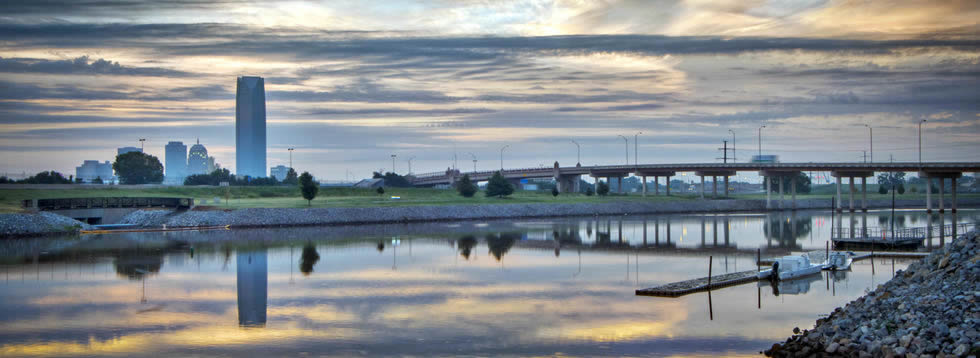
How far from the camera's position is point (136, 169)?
171500mm

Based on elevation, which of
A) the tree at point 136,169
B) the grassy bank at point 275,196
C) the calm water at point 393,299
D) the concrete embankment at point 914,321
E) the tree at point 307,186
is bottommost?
the calm water at point 393,299

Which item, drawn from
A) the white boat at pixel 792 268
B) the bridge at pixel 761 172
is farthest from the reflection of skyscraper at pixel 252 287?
the bridge at pixel 761 172

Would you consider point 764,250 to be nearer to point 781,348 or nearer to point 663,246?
point 663,246

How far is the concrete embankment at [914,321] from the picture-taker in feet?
70.8

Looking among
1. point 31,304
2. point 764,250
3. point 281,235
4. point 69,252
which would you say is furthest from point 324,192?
point 31,304

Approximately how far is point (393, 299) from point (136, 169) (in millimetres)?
152118

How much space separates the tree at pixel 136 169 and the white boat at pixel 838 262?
155 metres

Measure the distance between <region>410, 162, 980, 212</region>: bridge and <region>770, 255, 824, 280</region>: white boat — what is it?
9189 centimetres

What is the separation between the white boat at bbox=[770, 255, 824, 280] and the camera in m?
41.2

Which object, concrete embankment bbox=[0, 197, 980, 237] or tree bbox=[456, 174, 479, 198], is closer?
concrete embankment bbox=[0, 197, 980, 237]

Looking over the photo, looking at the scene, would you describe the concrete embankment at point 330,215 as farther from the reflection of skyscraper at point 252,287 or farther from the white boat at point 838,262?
the white boat at point 838,262

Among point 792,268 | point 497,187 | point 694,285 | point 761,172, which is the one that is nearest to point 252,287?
point 694,285

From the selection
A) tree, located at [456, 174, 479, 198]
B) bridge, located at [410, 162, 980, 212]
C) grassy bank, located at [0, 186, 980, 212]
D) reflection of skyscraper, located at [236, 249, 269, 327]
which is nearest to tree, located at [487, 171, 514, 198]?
grassy bank, located at [0, 186, 980, 212]

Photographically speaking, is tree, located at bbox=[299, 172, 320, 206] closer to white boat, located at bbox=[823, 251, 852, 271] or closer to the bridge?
the bridge
